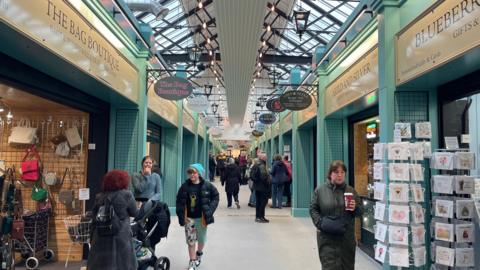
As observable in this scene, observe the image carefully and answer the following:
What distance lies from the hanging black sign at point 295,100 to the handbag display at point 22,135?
4.23 m

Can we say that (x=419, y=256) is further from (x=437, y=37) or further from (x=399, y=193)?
(x=437, y=37)

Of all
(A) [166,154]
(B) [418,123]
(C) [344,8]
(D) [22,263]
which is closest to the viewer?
(B) [418,123]

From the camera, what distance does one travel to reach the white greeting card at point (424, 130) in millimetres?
3928

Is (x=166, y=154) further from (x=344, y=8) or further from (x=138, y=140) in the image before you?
(x=344, y=8)

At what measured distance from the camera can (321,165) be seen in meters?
7.71

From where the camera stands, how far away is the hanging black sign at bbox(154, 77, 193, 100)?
636cm

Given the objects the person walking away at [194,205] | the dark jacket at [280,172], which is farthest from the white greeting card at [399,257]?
the dark jacket at [280,172]

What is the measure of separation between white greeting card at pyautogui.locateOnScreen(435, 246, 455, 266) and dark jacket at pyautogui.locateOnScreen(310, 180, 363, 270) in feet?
2.37

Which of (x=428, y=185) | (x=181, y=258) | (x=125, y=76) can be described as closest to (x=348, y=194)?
(x=428, y=185)

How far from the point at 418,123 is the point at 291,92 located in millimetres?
3879

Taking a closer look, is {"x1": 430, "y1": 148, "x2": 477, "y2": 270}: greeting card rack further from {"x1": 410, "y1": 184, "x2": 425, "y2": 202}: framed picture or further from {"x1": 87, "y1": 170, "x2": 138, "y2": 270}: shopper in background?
{"x1": 87, "y1": 170, "x2": 138, "y2": 270}: shopper in background

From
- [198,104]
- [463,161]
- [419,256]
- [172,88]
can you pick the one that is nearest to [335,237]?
[419,256]

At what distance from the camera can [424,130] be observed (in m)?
3.93

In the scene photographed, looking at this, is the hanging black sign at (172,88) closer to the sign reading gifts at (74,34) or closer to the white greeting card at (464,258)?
the sign reading gifts at (74,34)
